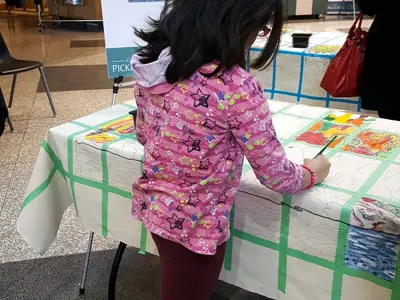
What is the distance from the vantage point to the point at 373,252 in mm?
975

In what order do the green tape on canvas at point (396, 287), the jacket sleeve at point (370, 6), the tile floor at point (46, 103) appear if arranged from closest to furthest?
the green tape on canvas at point (396, 287) < the jacket sleeve at point (370, 6) < the tile floor at point (46, 103)

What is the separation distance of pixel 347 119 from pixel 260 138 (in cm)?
66

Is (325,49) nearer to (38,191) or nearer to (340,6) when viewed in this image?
(38,191)

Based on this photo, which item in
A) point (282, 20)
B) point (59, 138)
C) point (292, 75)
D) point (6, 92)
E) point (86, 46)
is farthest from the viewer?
point (86, 46)

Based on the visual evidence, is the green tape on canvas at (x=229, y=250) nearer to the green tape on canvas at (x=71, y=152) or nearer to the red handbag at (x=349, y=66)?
the green tape on canvas at (x=71, y=152)

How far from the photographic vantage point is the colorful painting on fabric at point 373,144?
1229 millimetres

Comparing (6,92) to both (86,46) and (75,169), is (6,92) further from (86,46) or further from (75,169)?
(75,169)

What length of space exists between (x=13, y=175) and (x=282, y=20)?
7.29ft

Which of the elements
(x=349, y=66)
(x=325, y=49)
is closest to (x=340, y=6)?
(x=325, y=49)

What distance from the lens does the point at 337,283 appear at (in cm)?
105

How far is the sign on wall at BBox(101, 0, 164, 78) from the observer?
197 centimetres

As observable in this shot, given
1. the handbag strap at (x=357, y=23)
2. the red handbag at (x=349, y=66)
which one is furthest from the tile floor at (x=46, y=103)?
the handbag strap at (x=357, y=23)

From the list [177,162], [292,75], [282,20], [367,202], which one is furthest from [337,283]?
[292,75]

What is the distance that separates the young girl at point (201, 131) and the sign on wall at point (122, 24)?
39.8 inches
